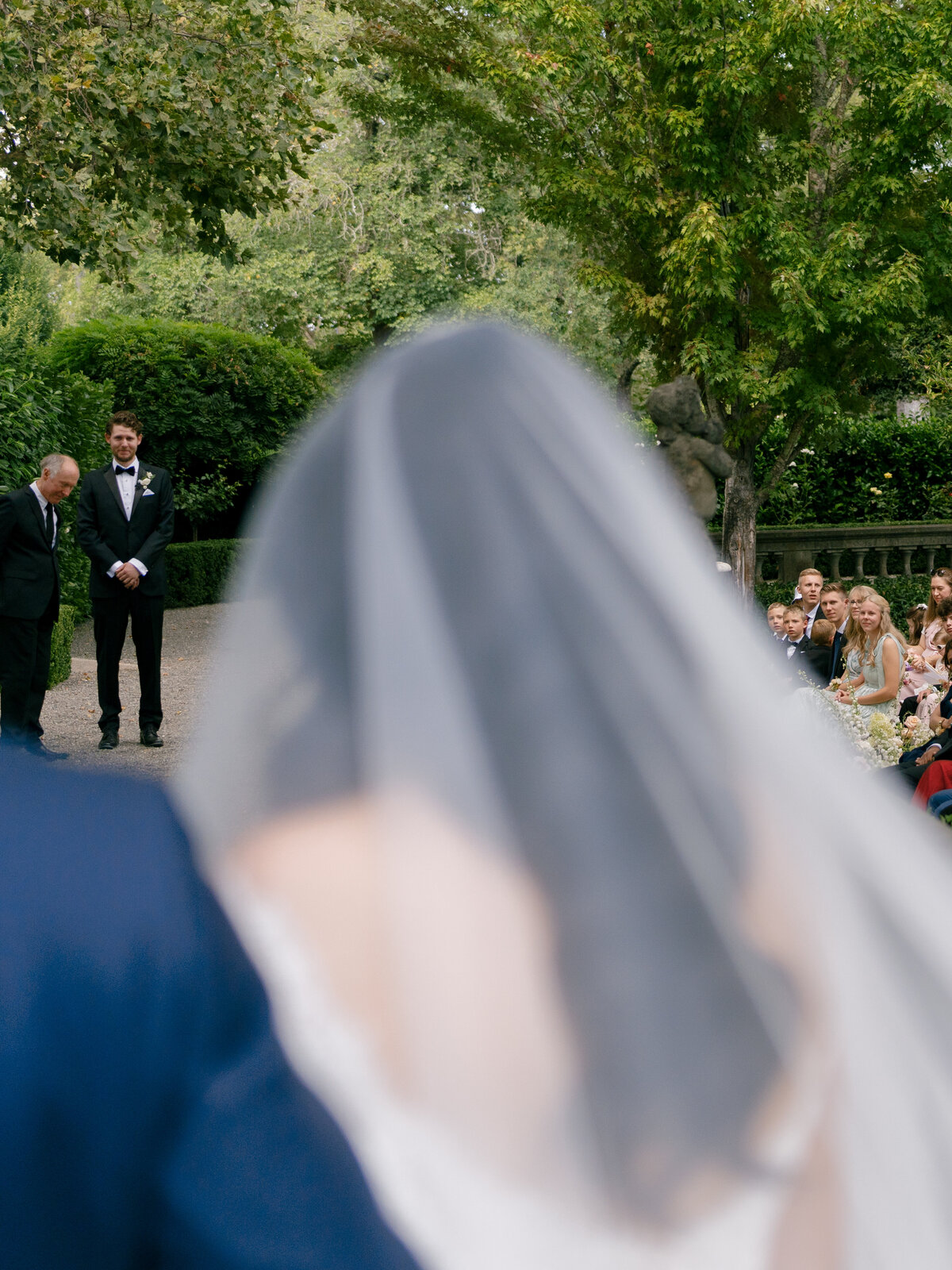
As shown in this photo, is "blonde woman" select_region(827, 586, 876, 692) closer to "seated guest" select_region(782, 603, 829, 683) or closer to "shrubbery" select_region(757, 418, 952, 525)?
"seated guest" select_region(782, 603, 829, 683)

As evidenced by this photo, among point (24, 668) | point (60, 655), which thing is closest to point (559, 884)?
point (24, 668)

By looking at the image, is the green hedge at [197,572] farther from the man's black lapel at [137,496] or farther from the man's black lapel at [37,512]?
the man's black lapel at [37,512]

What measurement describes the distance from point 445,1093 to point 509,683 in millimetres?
245

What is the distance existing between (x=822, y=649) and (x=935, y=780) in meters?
3.83

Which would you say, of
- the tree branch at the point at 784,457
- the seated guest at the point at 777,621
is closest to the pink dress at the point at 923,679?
the seated guest at the point at 777,621

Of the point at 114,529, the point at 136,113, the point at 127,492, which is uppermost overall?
the point at 136,113

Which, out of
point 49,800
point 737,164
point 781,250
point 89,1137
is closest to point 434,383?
point 49,800

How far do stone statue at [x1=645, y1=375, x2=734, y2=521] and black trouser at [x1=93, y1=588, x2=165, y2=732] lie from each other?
6.27 meters

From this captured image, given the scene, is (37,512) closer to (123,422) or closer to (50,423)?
(123,422)

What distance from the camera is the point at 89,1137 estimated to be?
27.6 inches

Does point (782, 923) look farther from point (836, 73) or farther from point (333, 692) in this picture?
point (836, 73)

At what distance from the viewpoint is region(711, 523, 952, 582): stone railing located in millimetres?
19703

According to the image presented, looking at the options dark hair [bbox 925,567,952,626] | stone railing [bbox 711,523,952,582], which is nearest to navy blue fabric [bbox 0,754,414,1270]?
dark hair [bbox 925,567,952,626]

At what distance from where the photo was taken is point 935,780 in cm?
608
